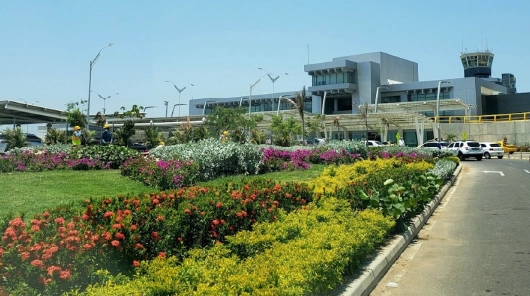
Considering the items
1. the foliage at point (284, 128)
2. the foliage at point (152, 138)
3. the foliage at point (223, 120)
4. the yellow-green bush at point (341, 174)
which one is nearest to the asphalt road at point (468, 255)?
the yellow-green bush at point (341, 174)

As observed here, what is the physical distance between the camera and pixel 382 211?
8750 millimetres

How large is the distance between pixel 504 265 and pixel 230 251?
4.16m

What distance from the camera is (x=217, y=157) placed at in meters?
16.7

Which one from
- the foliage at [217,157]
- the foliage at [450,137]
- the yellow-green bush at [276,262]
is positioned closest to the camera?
the yellow-green bush at [276,262]

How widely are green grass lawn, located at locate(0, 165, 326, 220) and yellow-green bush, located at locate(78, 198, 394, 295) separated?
12.0ft

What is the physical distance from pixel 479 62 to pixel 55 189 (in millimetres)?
102531

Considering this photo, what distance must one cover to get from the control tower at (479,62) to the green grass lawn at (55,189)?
9444 cm

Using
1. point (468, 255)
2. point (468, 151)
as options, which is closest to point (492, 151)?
point (468, 151)

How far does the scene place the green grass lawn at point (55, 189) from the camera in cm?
942

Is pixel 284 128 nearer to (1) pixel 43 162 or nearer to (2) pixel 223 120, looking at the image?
(2) pixel 223 120

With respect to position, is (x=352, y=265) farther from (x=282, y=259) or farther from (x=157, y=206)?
(x=157, y=206)

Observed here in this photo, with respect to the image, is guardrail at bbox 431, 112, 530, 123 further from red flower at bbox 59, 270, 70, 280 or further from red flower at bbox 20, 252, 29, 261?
red flower at bbox 20, 252, 29, 261

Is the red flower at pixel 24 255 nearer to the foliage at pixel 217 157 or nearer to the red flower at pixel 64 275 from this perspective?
the red flower at pixel 64 275

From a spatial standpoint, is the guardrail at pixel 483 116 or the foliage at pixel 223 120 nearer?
the foliage at pixel 223 120
